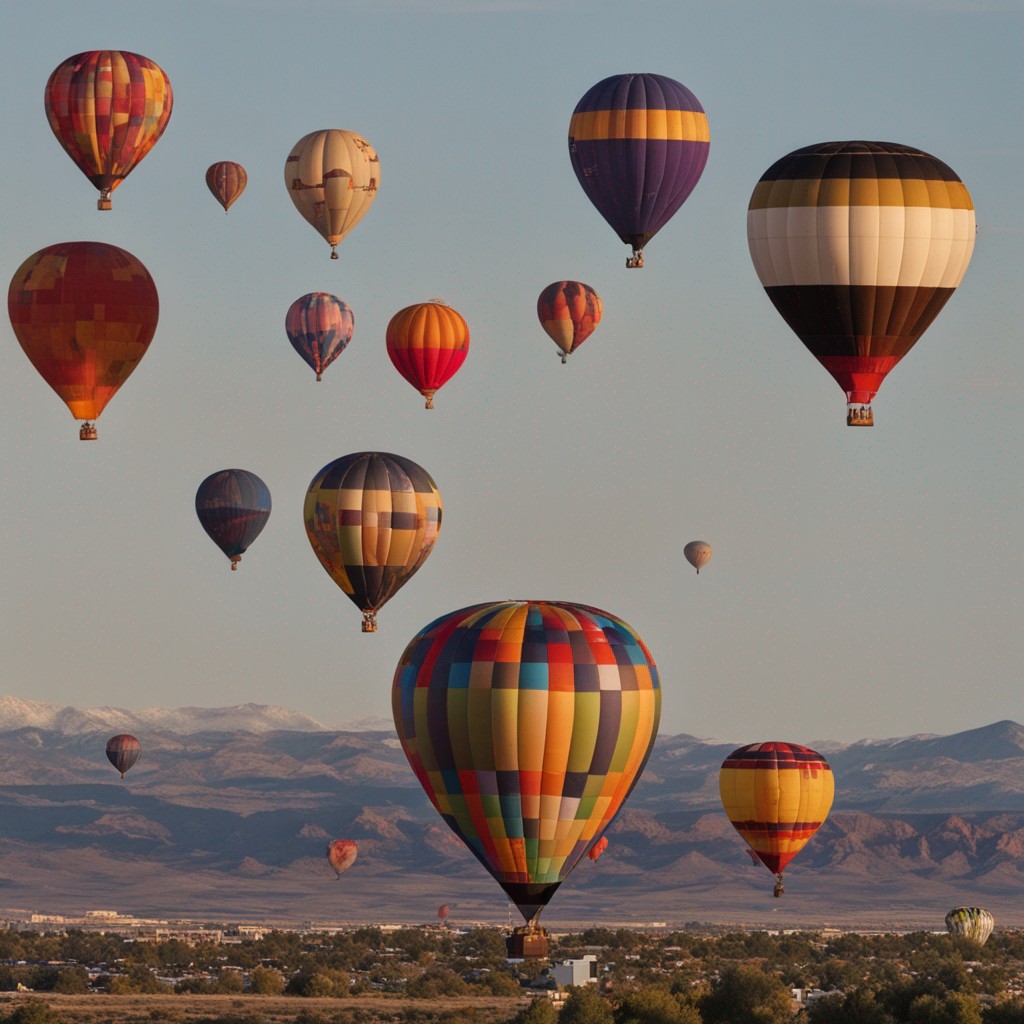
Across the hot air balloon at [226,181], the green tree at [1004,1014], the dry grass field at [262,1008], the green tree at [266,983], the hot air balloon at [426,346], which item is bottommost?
the dry grass field at [262,1008]

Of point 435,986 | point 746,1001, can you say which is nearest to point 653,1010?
point 746,1001

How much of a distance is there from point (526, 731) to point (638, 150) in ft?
67.6

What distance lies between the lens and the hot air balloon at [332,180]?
8062 centimetres

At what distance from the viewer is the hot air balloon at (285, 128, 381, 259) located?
80.6 m

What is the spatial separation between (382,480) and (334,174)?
1139cm

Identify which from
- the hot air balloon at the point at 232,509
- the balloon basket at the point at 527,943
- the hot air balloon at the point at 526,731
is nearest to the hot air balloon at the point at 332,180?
the hot air balloon at the point at 232,509

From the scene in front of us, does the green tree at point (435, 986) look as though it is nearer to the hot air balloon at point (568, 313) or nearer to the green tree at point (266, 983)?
the green tree at point (266, 983)

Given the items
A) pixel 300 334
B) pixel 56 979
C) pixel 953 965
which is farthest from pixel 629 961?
pixel 300 334

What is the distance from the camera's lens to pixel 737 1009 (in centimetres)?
7569

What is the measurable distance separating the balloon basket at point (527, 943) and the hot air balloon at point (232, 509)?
1640 inches

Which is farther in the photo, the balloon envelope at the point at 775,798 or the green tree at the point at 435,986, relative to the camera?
the green tree at the point at 435,986

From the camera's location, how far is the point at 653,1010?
72062mm

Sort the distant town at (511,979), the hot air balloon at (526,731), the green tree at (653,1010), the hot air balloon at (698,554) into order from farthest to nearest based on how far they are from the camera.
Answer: the hot air balloon at (698,554) < the distant town at (511,979) < the green tree at (653,1010) < the hot air balloon at (526,731)

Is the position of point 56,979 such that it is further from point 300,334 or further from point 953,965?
point 953,965
